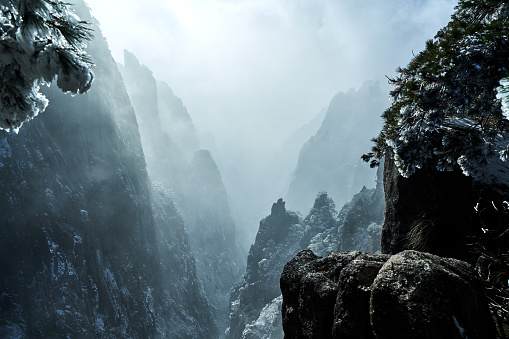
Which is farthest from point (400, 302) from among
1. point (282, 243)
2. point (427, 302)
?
point (282, 243)

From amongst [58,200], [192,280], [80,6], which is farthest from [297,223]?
[80,6]

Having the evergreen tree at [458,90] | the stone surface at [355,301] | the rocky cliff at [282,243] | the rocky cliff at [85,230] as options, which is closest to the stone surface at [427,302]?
the stone surface at [355,301]

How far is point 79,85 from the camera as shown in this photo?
10.6 feet

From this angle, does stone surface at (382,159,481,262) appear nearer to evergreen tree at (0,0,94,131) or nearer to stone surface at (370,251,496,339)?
stone surface at (370,251,496,339)

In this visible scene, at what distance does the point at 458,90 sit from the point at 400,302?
3419mm

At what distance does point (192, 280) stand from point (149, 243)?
4307 cm

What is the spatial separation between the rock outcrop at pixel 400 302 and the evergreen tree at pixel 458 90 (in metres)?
1.96

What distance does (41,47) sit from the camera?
124 inches

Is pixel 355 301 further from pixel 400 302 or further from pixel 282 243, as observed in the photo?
pixel 282 243

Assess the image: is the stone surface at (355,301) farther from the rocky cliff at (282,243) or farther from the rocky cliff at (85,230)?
the rocky cliff at (85,230)

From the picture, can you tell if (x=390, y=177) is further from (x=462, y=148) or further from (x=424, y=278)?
(x=424, y=278)

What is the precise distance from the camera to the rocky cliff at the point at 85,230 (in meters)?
61.2

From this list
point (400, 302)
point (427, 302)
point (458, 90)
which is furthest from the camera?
point (458, 90)

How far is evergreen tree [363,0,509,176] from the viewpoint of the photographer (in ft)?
13.5
